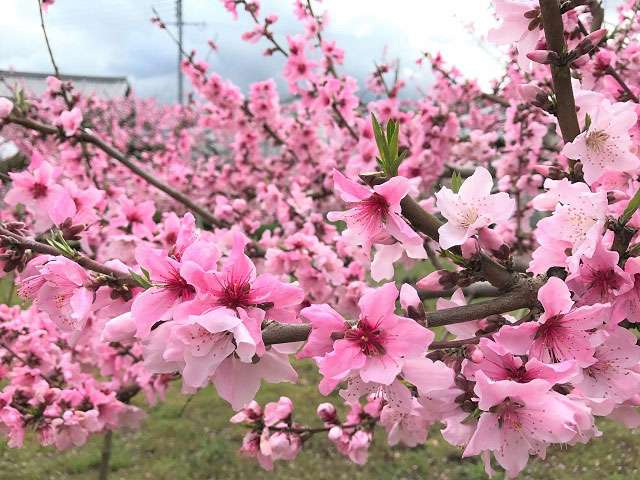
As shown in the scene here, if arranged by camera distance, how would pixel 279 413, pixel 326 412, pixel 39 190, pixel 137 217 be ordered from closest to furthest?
pixel 39 190 < pixel 279 413 < pixel 326 412 < pixel 137 217

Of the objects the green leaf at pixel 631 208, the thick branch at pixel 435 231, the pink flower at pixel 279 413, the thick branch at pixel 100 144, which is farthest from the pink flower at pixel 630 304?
the thick branch at pixel 100 144

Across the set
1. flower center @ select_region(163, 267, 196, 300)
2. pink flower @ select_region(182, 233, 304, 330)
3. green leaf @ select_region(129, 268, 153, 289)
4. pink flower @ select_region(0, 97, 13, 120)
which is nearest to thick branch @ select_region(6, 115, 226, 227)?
pink flower @ select_region(0, 97, 13, 120)

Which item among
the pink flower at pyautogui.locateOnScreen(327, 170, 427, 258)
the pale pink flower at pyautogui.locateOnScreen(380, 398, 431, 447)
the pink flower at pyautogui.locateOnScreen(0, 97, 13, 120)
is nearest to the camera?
the pink flower at pyautogui.locateOnScreen(327, 170, 427, 258)

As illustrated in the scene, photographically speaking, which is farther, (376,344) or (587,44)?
(587,44)

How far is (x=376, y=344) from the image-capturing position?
108 cm

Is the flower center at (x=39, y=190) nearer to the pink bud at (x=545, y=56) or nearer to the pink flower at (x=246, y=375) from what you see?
the pink flower at (x=246, y=375)

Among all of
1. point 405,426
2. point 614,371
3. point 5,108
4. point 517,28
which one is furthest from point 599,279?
point 5,108

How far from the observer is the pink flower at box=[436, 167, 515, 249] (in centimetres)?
117

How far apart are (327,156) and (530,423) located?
15.5ft

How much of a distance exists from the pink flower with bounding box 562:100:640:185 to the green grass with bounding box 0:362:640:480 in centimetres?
341

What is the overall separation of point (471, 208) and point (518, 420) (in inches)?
17.5

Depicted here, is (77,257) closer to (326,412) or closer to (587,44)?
(587,44)

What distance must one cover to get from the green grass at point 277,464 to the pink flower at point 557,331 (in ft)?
11.5

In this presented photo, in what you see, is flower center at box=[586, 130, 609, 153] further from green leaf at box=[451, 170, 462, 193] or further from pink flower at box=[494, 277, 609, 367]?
pink flower at box=[494, 277, 609, 367]
